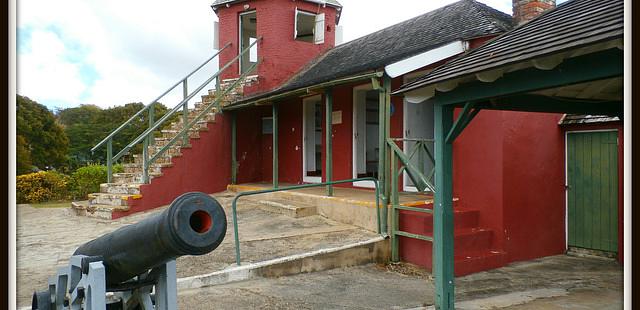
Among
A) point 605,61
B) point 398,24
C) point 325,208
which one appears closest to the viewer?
point 605,61

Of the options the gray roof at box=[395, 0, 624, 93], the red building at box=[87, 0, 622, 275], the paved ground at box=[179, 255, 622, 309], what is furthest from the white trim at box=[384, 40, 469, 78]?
the paved ground at box=[179, 255, 622, 309]

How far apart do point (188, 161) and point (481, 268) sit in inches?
269

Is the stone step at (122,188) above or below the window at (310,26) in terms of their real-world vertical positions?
below

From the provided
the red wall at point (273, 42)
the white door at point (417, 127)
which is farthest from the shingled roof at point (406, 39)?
the white door at point (417, 127)

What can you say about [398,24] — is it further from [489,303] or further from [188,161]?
[489,303]

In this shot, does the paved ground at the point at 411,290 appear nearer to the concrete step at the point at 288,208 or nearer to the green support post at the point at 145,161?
the concrete step at the point at 288,208

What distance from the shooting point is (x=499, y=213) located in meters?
7.35

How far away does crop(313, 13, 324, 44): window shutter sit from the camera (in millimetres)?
13570

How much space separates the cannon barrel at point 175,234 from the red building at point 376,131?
2.83m

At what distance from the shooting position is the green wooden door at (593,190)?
7688 mm

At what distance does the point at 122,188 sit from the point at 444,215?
7.31 m

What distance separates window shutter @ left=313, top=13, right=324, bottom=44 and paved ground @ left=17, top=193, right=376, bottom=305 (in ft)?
18.9

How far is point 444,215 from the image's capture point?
5.03 metres

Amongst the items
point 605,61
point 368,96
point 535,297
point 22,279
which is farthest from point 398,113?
point 22,279
